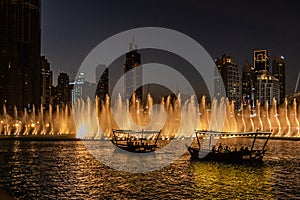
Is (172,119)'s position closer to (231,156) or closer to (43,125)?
(43,125)

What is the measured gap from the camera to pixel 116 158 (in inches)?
1957

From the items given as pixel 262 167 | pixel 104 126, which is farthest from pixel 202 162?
pixel 104 126

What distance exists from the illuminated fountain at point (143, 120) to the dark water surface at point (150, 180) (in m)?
58.1

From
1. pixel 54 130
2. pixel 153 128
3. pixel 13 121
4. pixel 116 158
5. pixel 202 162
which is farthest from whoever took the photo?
pixel 13 121

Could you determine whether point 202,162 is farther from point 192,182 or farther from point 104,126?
point 104,126

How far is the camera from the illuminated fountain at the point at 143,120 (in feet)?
345

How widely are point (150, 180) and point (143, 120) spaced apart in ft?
308

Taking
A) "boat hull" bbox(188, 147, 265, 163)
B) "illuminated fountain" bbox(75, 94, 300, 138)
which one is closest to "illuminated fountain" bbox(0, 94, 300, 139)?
"illuminated fountain" bbox(75, 94, 300, 138)

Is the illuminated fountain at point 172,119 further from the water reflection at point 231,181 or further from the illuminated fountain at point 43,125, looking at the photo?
the water reflection at point 231,181

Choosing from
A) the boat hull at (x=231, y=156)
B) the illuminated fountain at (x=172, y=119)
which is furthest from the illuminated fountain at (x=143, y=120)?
the boat hull at (x=231, y=156)

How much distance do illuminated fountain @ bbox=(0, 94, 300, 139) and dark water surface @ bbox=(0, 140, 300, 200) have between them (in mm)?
58119

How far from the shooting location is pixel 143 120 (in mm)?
127438

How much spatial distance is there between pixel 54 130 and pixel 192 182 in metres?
88.0

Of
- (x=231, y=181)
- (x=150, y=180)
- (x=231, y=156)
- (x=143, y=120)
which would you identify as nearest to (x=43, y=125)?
(x=143, y=120)
